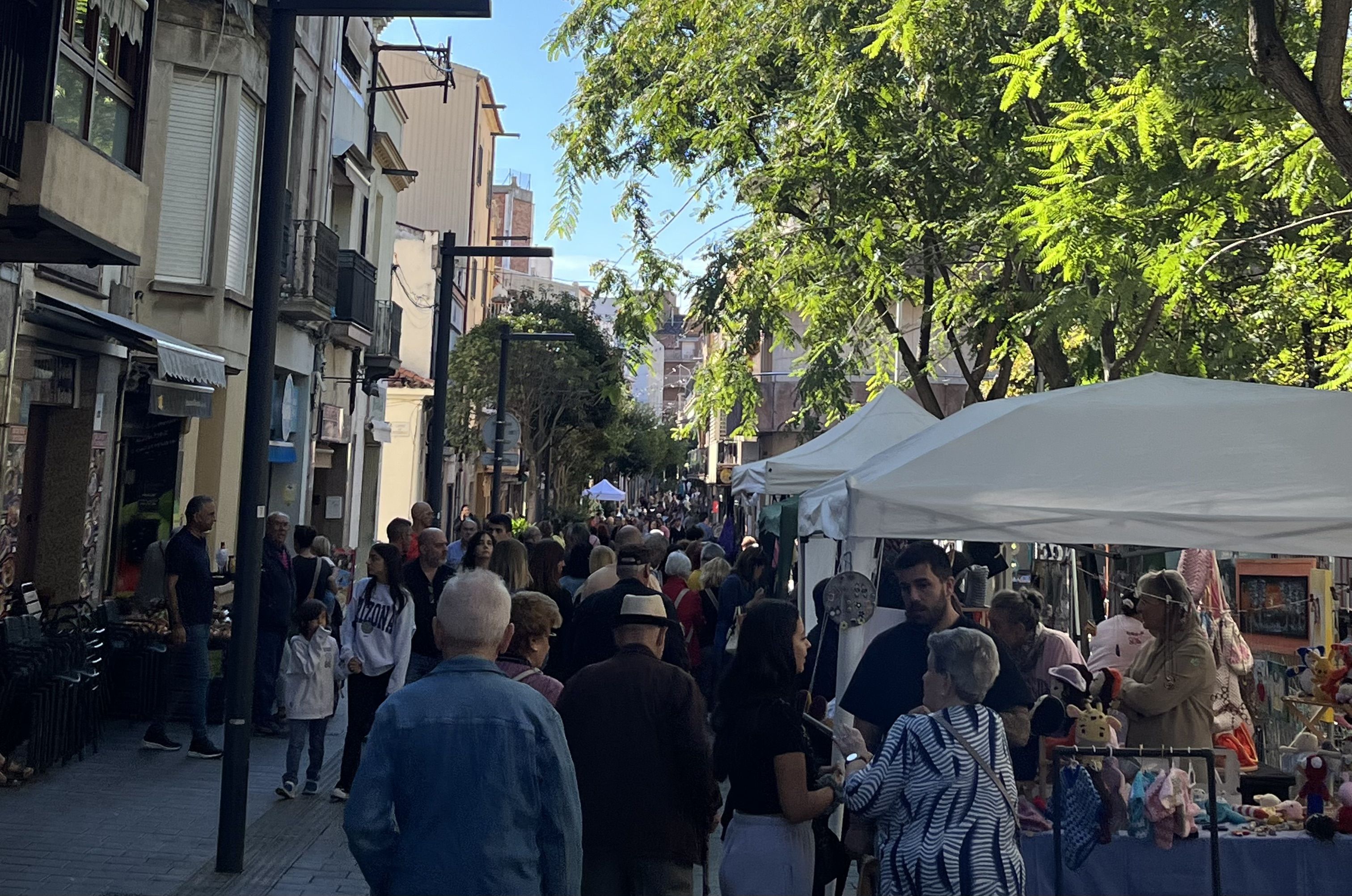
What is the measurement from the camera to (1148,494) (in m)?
6.49

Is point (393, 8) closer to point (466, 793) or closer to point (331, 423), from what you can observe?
point (466, 793)

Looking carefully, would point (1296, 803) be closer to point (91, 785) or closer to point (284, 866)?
point (284, 866)

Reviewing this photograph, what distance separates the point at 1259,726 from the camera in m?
10.1

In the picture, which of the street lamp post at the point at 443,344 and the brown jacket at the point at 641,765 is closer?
the brown jacket at the point at 641,765

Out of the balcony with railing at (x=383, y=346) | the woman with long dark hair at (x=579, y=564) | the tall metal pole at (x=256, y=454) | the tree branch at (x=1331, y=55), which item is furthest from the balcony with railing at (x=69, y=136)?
the balcony with railing at (x=383, y=346)

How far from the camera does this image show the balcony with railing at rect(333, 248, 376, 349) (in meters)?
22.2

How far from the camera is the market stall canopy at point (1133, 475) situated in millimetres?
6328

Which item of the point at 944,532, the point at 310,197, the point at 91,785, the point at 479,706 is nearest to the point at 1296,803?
the point at 944,532

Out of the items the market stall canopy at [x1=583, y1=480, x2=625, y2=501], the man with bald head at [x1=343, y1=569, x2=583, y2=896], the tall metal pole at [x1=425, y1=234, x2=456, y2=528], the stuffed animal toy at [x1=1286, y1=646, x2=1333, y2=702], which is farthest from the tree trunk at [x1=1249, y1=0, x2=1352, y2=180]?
the market stall canopy at [x1=583, y1=480, x2=625, y2=501]

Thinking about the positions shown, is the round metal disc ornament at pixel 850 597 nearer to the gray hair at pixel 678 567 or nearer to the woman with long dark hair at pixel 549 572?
the woman with long dark hair at pixel 549 572

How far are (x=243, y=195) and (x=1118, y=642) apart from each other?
43.0ft

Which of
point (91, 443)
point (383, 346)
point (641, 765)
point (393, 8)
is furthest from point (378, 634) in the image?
point (383, 346)

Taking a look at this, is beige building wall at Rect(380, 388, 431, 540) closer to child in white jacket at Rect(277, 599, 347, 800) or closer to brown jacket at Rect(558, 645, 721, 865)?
child in white jacket at Rect(277, 599, 347, 800)

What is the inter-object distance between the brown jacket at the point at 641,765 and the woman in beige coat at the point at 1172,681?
3008 mm
